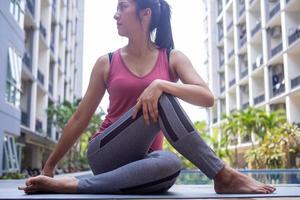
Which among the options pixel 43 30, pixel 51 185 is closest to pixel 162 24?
pixel 51 185

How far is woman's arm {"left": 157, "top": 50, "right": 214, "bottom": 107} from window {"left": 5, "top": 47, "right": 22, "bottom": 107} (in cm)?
1079

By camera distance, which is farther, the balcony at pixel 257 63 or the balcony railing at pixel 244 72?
the balcony railing at pixel 244 72

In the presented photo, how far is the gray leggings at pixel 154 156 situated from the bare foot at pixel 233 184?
37 millimetres

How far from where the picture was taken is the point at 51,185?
1.86 meters

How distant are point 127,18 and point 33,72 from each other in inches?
755

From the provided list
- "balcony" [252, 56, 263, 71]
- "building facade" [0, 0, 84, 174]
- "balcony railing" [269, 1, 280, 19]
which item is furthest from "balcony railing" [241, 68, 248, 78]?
"building facade" [0, 0, 84, 174]

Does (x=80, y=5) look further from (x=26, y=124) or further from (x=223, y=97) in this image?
(x=26, y=124)

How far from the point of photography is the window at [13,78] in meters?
12.4

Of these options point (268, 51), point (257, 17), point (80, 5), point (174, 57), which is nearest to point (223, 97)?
point (257, 17)

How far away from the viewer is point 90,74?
2.32m

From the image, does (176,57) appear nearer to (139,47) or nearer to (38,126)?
(139,47)

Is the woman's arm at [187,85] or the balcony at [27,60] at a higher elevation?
the balcony at [27,60]

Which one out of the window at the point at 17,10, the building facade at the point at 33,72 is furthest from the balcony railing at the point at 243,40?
the window at the point at 17,10

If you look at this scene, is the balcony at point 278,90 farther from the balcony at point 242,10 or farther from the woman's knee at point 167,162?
the woman's knee at point 167,162
